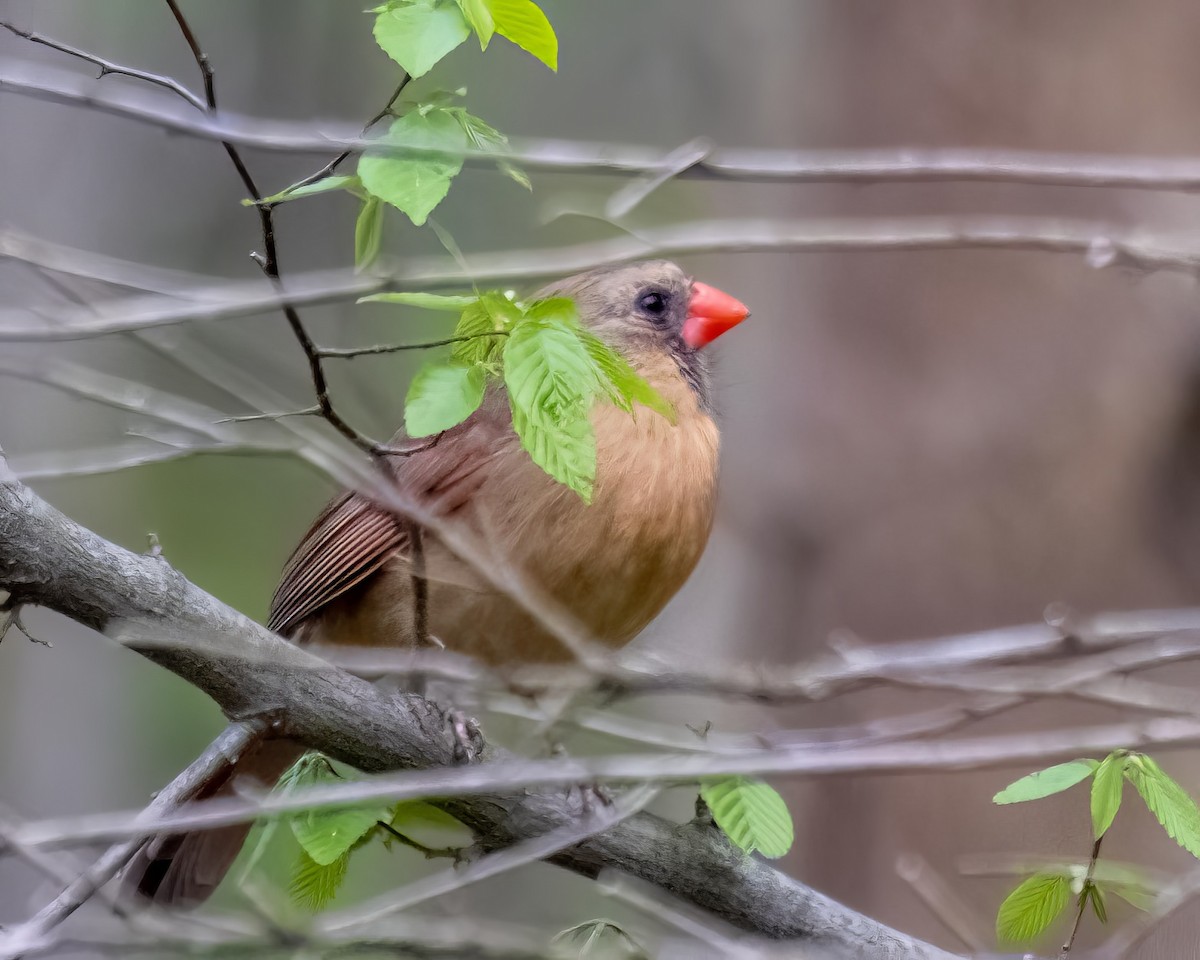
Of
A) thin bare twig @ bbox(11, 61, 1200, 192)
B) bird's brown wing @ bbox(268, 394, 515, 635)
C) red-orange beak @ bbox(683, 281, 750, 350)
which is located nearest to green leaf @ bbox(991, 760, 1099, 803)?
thin bare twig @ bbox(11, 61, 1200, 192)

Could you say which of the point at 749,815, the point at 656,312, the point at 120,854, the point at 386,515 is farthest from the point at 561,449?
the point at 656,312

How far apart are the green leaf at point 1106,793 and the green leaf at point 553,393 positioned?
0.71 metres

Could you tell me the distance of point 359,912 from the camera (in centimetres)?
197

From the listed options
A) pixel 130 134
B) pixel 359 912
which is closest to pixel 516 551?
pixel 359 912

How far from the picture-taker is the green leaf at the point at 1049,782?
Result: 1.70 meters

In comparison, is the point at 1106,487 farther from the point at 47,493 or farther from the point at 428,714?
the point at 47,493

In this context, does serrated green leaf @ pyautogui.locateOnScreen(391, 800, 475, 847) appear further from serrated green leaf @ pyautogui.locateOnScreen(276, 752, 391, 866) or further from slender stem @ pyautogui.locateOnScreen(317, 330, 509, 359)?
slender stem @ pyautogui.locateOnScreen(317, 330, 509, 359)

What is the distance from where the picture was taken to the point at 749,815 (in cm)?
188

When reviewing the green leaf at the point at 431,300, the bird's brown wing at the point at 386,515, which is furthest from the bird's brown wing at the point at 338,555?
the green leaf at the point at 431,300

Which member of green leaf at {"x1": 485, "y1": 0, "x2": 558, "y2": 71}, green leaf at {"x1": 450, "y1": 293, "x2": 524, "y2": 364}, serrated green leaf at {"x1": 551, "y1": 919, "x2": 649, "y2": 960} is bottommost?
serrated green leaf at {"x1": 551, "y1": 919, "x2": 649, "y2": 960}

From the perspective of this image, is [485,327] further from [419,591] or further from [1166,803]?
[1166,803]

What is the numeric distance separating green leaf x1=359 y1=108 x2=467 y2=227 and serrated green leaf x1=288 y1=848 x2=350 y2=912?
1.07 meters

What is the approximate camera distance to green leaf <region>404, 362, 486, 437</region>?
1640 mm

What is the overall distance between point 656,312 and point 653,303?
0.07 feet
